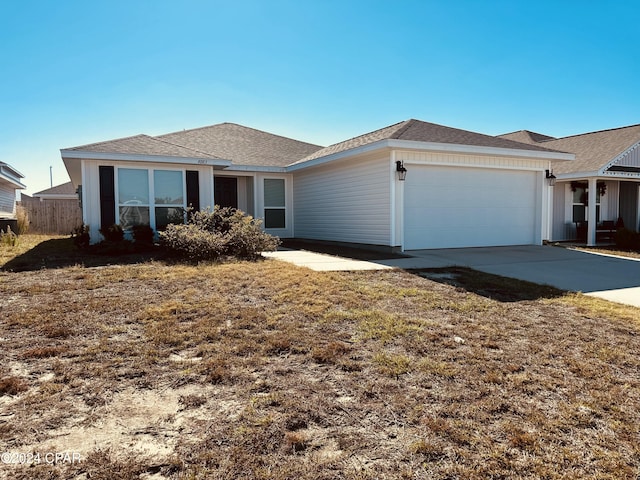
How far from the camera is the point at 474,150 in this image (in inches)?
425

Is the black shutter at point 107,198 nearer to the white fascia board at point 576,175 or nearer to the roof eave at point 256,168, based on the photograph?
the roof eave at point 256,168

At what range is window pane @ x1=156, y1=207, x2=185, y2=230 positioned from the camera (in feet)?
37.0

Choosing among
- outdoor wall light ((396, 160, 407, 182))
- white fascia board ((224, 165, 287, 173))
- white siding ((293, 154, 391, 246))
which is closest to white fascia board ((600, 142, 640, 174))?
outdoor wall light ((396, 160, 407, 182))

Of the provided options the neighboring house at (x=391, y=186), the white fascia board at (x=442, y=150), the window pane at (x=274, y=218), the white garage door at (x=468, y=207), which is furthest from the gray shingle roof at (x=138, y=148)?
the white garage door at (x=468, y=207)

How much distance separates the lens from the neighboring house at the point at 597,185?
14.1 meters

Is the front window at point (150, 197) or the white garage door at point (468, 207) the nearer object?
the white garage door at point (468, 207)

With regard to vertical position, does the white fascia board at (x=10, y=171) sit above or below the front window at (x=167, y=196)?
above

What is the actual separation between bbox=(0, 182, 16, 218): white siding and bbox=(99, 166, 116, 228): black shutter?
13795 millimetres

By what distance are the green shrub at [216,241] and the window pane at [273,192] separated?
491 centimetres

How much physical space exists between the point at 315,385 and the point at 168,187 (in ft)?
31.6

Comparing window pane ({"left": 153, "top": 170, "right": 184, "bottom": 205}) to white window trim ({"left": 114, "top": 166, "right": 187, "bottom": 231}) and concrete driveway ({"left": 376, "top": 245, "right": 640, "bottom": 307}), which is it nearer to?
white window trim ({"left": 114, "top": 166, "right": 187, "bottom": 231})

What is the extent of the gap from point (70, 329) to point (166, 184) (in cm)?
784

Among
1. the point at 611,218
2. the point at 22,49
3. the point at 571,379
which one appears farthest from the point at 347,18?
the point at 611,218

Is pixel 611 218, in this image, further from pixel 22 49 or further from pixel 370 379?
pixel 22 49
